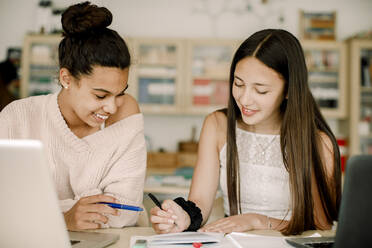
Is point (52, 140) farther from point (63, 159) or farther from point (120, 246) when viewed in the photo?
point (120, 246)

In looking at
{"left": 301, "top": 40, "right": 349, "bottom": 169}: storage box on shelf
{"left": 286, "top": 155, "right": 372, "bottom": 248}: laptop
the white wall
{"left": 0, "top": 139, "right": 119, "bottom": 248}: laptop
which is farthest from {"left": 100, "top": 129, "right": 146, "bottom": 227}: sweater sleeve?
{"left": 301, "top": 40, "right": 349, "bottom": 169}: storage box on shelf

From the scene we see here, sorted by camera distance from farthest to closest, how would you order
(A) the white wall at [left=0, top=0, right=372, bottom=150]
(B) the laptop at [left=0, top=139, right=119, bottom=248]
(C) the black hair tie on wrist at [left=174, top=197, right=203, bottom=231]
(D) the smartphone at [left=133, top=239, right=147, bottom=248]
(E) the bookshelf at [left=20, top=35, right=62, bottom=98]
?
(A) the white wall at [left=0, top=0, right=372, bottom=150]
(E) the bookshelf at [left=20, top=35, right=62, bottom=98]
(C) the black hair tie on wrist at [left=174, top=197, right=203, bottom=231]
(D) the smartphone at [left=133, top=239, right=147, bottom=248]
(B) the laptop at [left=0, top=139, right=119, bottom=248]

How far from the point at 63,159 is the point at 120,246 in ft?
1.54

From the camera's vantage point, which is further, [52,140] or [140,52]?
[140,52]

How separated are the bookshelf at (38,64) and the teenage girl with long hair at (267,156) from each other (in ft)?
8.15

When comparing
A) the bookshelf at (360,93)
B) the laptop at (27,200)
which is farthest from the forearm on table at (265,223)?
the bookshelf at (360,93)

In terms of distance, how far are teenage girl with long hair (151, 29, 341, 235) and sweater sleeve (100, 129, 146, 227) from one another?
12cm

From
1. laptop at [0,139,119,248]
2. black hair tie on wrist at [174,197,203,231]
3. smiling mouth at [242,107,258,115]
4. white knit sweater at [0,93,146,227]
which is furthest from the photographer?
smiling mouth at [242,107,258,115]

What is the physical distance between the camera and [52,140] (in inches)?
49.4

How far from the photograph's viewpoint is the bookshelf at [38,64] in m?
3.52

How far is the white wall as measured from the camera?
12.3 ft

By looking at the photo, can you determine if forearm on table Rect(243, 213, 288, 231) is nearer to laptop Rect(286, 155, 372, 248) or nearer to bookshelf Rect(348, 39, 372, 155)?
laptop Rect(286, 155, 372, 248)

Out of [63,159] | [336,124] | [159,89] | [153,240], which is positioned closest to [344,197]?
[153,240]

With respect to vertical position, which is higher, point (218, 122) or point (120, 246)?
point (218, 122)
